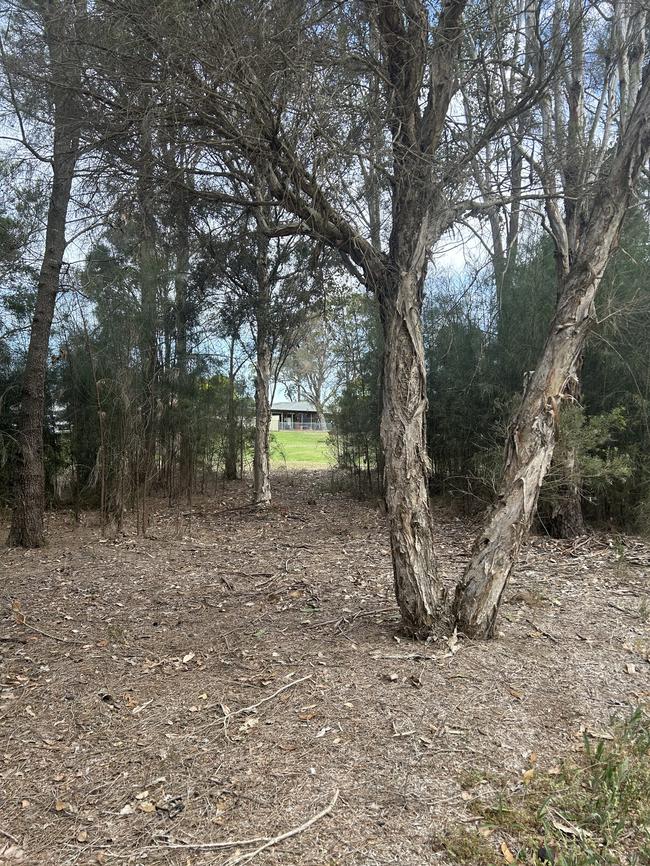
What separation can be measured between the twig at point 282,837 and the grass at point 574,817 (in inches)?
14.4

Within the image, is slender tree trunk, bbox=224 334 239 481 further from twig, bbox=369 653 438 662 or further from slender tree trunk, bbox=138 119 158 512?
twig, bbox=369 653 438 662

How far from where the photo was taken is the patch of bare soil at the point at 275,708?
6.09 feet

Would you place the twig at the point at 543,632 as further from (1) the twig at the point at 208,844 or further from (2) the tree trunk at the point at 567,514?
(2) the tree trunk at the point at 567,514

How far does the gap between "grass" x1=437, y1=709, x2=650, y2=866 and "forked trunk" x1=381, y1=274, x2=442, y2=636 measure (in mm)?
1046

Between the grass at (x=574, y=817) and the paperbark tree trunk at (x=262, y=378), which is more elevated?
the paperbark tree trunk at (x=262, y=378)

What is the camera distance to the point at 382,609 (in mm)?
3662

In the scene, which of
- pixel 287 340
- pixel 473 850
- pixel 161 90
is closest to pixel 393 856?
pixel 473 850

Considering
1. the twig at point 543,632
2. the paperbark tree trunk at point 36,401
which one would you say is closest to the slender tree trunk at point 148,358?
the paperbark tree trunk at point 36,401

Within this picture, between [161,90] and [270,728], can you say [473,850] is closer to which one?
[270,728]

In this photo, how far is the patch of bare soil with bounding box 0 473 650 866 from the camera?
6.09ft

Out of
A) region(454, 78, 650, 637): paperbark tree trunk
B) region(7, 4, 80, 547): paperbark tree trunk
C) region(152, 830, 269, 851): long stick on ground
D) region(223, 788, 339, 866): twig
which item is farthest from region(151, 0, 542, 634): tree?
region(7, 4, 80, 547): paperbark tree trunk

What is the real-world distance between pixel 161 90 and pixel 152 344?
4.98m

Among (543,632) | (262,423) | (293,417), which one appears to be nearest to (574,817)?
(543,632)

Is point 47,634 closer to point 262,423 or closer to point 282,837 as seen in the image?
point 282,837
